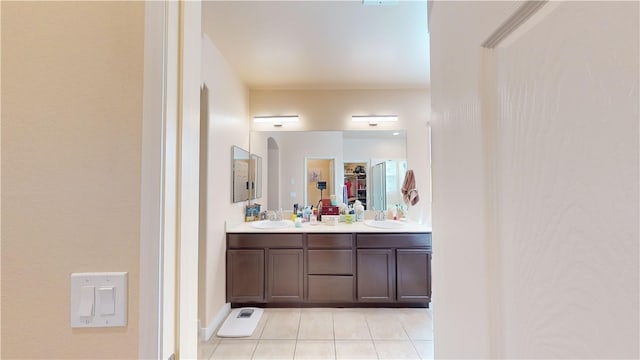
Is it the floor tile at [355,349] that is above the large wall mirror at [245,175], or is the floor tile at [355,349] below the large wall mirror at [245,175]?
below

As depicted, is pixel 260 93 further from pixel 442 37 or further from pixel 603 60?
pixel 603 60

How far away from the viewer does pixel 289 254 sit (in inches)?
118

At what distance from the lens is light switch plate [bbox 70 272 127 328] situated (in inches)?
25.6

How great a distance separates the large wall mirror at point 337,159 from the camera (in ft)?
11.9

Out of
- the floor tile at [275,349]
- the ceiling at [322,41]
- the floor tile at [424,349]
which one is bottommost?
the floor tile at [424,349]

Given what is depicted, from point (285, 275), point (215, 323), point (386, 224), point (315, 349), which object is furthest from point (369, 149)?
point (215, 323)

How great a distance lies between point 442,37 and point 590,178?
1.63ft

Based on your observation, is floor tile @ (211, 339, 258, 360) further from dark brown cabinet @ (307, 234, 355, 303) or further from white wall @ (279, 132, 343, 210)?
white wall @ (279, 132, 343, 210)

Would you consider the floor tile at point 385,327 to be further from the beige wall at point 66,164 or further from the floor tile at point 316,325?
the beige wall at point 66,164

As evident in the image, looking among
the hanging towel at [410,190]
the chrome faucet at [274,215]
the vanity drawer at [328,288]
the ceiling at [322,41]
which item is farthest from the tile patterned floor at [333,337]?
the ceiling at [322,41]

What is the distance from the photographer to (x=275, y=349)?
2277mm

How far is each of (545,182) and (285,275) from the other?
2871 mm

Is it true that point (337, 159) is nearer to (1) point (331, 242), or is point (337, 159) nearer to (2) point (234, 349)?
(1) point (331, 242)

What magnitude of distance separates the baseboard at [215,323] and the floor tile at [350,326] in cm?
106
